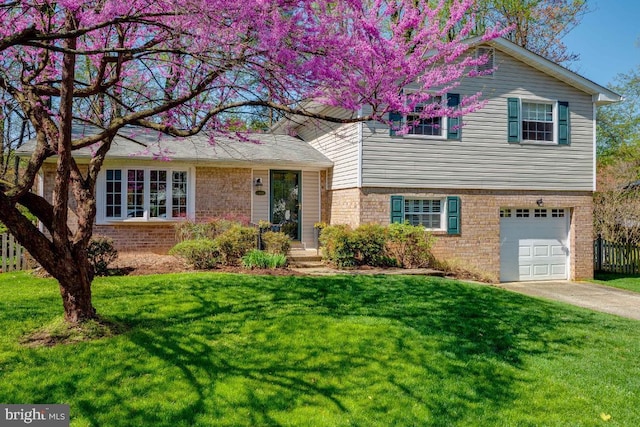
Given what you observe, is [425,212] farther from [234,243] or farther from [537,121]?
[234,243]

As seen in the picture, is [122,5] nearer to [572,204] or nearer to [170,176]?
[170,176]

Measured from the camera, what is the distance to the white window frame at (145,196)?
40.1 feet

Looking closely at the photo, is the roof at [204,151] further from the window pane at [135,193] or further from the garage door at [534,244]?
the garage door at [534,244]

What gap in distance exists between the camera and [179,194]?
42.2 ft

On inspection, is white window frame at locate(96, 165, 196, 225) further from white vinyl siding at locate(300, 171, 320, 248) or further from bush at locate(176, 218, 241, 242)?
white vinyl siding at locate(300, 171, 320, 248)

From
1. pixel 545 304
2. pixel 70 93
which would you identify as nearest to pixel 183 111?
pixel 70 93

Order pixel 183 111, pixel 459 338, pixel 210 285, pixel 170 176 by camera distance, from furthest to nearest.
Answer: pixel 170 176 < pixel 210 285 < pixel 183 111 < pixel 459 338

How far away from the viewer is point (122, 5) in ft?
13.9

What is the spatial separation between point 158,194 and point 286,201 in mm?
3750

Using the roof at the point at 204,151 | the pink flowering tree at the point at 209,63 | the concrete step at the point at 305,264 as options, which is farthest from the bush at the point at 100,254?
the concrete step at the point at 305,264

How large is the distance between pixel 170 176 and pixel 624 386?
11.3 metres

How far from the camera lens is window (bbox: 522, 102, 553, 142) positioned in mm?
13750

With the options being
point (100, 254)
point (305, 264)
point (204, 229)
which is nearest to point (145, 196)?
point (204, 229)

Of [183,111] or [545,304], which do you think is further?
[545,304]
